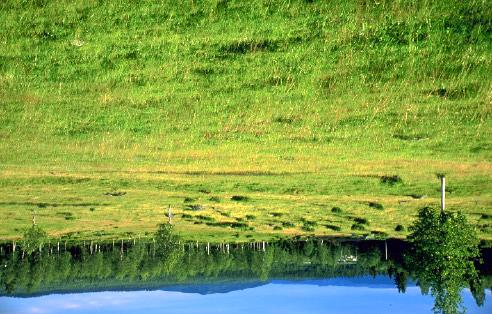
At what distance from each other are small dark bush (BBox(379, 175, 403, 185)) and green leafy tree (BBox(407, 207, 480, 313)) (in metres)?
4.68

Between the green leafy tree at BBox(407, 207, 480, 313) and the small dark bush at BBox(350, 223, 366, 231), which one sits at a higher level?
the small dark bush at BBox(350, 223, 366, 231)

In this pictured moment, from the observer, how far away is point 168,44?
2973 cm

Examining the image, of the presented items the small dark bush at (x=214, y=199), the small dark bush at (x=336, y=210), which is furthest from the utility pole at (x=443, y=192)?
the small dark bush at (x=214, y=199)

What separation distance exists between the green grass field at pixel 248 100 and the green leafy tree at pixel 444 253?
4.60 metres

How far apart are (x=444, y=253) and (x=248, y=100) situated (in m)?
16.9

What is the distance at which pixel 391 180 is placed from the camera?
45.2 metres

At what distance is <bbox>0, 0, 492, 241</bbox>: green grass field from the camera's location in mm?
28828

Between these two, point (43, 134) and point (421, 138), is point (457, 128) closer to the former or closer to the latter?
point (421, 138)

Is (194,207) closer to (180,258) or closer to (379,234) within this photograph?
(180,258)

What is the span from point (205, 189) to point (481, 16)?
84.6 ft

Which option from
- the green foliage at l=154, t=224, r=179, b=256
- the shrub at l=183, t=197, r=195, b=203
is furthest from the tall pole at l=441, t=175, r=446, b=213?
the green foliage at l=154, t=224, r=179, b=256

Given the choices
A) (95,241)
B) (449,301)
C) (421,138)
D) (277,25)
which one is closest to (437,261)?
(449,301)

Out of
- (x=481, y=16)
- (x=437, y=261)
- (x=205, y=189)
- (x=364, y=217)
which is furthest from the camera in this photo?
(x=364, y=217)

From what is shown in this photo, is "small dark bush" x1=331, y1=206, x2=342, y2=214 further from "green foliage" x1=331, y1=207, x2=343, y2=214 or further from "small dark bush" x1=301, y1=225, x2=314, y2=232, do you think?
"small dark bush" x1=301, y1=225, x2=314, y2=232
